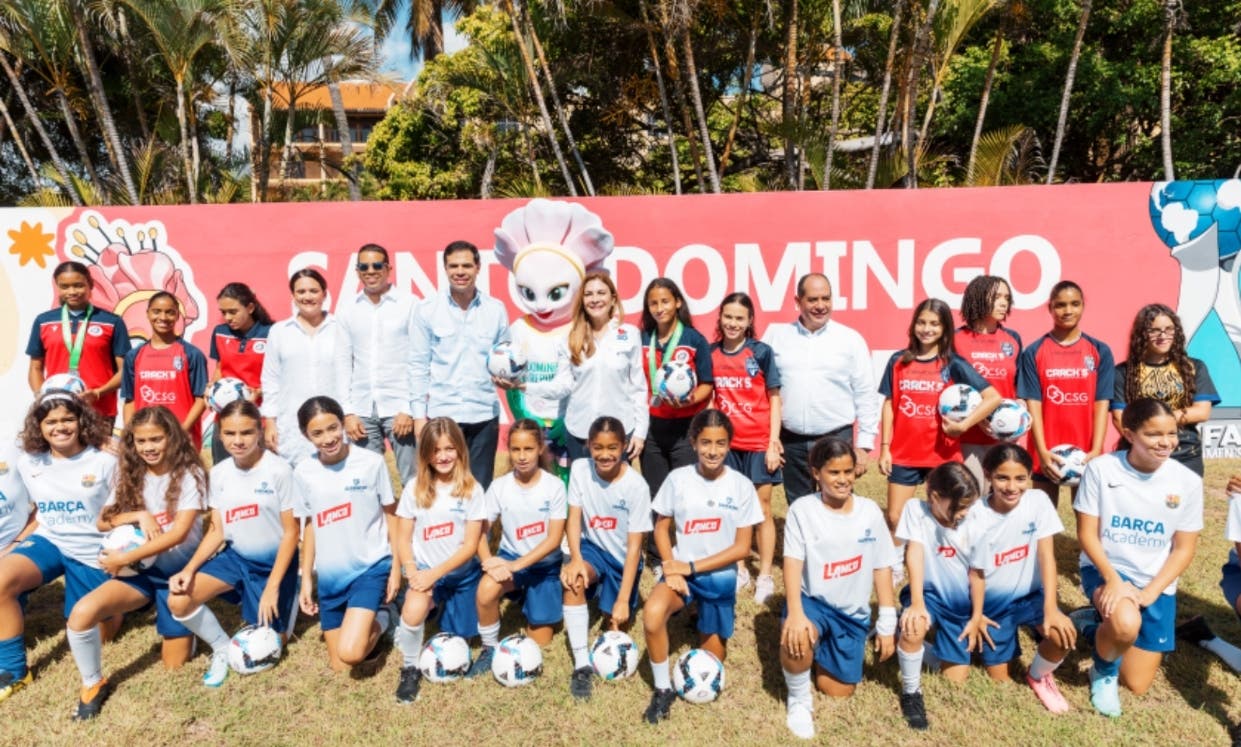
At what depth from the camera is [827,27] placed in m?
Answer: 11.9

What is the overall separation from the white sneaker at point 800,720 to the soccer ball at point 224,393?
355 cm

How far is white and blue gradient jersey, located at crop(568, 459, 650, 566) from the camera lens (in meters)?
3.62

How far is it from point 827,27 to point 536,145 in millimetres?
6659

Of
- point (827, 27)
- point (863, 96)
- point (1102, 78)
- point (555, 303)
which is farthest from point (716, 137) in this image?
point (555, 303)

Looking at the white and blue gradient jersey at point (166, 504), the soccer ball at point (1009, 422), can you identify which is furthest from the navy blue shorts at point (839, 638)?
the white and blue gradient jersey at point (166, 504)

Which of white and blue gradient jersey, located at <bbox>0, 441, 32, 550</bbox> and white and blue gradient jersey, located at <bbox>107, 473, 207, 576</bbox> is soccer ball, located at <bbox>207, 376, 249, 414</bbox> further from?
white and blue gradient jersey, located at <bbox>0, 441, 32, 550</bbox>

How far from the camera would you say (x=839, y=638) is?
10.8ft

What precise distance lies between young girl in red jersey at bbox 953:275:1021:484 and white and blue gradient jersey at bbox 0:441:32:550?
5.13 m

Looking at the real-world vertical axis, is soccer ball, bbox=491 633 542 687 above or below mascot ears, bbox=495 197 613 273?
below

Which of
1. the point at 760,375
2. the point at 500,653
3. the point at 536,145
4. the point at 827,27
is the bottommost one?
the point at 500,653

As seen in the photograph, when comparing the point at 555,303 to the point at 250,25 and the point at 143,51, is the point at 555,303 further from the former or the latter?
the point at 143,51

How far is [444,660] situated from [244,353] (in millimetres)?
2536

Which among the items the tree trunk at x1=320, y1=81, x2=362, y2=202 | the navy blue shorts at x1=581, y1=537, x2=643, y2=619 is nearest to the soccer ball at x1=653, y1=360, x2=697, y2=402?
the navy blue shorts at x1=581, y1=537, x2=643, y2=619

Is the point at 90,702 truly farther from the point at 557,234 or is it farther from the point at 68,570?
the point at 557,234
